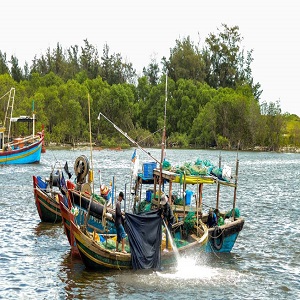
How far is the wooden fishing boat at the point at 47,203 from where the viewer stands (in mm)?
31375

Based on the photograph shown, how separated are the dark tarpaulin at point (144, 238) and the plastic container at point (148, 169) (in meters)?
5.92

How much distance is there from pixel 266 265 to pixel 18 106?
102 m

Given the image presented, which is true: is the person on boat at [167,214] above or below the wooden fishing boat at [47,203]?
above

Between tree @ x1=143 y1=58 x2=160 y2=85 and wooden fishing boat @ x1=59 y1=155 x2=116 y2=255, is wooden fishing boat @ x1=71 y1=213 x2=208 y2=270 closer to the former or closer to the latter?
wooden fishing boat @ x1=59 y1=155 x2=116 y2=255

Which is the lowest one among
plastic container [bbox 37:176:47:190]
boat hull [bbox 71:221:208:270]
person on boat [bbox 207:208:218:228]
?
boat hull [bbox 71:221:208:270]

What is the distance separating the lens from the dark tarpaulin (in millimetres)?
21672

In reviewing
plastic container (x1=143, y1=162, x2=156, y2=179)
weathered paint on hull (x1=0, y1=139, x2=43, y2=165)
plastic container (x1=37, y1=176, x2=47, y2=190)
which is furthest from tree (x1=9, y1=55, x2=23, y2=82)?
plastic container (x1=143, y1=162, x2=156, y2=179)

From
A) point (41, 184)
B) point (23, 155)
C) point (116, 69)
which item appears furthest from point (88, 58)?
point (41, 184)

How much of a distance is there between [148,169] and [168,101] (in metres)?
113

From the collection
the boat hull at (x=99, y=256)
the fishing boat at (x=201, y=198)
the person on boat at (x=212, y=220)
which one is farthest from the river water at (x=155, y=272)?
the person on boat at (x=212, y=220)

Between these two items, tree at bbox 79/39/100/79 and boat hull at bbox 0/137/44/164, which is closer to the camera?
boat hull at bbox 0/137/44/164

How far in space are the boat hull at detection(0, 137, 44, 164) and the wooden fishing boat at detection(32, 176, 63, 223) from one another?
41.1 m

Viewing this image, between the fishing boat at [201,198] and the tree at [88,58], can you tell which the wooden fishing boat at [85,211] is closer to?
the fishing boat at [201,198]

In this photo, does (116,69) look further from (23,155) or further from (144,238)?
(144,238)
